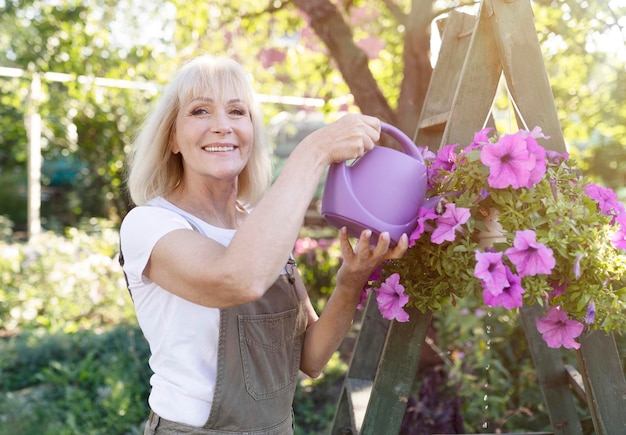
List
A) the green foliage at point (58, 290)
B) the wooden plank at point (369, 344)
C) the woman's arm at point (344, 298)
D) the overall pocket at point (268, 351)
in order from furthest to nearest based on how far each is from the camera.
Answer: the green foliage at point (58, 290)
the wooden plank at point (369, 344)
the overall pocket at point (268, 351)
the woman's arm at point (344, 298)

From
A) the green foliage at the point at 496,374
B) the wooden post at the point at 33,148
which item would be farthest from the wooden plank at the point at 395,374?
the wooden post at the point at 33,148

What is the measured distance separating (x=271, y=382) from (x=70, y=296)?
4.24m

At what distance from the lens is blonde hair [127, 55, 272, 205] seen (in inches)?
59.4

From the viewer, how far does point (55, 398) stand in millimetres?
3521

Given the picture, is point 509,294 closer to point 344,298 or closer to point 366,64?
point 344,298

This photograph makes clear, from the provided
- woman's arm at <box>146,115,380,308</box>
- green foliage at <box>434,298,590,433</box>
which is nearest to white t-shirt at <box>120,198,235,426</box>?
woman's arm at <box>146,115,380,308</box>

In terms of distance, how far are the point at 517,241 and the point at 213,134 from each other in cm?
71

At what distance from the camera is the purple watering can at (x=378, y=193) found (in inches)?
50.6

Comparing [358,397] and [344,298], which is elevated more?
[344,298]

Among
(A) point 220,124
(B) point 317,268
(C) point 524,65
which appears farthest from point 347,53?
(B) point 317,268

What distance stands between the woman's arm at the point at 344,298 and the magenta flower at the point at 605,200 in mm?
415

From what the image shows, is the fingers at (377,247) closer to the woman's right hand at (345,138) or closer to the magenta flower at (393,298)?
the magenta flower at (393,298)

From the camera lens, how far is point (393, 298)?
137 cm

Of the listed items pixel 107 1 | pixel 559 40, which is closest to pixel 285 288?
pixel 559 40
